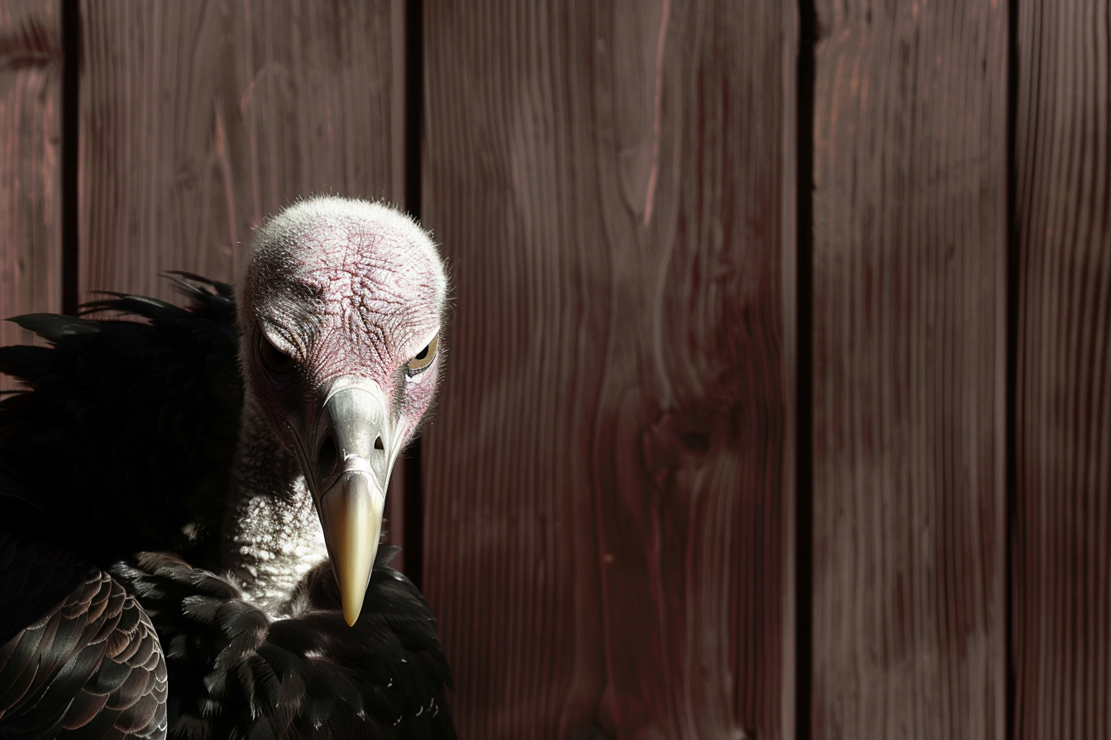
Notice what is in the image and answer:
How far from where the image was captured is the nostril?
Answer: 0.58 meters

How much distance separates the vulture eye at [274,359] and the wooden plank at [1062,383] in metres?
0.87

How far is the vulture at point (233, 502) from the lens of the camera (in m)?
0.61

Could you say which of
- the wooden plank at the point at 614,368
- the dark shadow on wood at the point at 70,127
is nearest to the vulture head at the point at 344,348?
the wooden plank at the point at 614,368

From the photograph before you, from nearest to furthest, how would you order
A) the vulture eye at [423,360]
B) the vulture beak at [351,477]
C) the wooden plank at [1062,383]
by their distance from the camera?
the vulture beak at [351,477] < the vulture eye at [423,360] < the wooden plank at [1062,383]

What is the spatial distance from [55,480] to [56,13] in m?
0.59

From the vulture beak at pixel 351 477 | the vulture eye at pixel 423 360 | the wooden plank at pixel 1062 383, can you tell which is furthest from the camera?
the wooden plank at pixel 1062 383

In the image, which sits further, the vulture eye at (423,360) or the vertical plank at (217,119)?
the vertical plank at (217,119)

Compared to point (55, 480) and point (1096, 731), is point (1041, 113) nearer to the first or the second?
point (1096, 731)

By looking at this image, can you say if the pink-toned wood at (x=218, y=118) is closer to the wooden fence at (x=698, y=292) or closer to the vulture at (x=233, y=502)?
the wooden fence at (x=698, y=292)

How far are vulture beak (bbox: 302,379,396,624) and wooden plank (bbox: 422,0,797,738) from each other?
14.0 inches

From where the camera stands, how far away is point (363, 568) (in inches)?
22.2

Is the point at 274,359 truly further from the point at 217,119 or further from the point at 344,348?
the point at 217,119

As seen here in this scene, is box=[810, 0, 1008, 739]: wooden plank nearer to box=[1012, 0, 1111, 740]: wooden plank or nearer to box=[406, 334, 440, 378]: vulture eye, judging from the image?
box=[1012, 0, 1111, 740]: wooden plank

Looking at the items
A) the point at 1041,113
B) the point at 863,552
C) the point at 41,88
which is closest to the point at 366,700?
the point at 863,552
